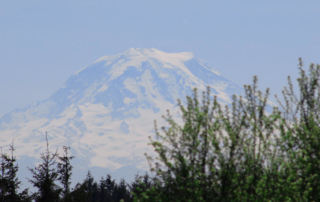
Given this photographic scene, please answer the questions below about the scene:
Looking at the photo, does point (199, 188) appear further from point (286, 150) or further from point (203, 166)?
point (286, 150)

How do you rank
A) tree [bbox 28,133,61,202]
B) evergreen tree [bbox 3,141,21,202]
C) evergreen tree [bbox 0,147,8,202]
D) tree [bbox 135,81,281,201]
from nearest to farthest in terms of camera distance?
tree [bbox 135,81,281,201] → evergreen tree [bbox 0,147,8,202] → tree [bbox 28,133,61,202] → evergreen tree [bbox 3,141,21,202]

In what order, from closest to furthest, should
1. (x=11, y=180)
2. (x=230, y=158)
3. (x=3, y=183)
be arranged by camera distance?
(x=230, y=158)
(x=3, y=183)
(x=11, y=180)

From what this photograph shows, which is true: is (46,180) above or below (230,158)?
above

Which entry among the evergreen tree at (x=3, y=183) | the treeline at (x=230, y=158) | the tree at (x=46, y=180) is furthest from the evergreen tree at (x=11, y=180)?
the treeline at (x=230, y=158)

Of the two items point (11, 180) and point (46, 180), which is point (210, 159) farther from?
point (11, 180)

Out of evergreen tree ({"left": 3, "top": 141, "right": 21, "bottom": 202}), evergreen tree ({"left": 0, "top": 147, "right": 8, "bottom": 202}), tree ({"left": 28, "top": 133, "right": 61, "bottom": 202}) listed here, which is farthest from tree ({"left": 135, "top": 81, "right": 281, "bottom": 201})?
evergreen tree ({"left": 3, "top": 141, "right": 21, "bottom": 202})

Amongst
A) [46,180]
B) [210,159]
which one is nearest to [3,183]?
[46,180]

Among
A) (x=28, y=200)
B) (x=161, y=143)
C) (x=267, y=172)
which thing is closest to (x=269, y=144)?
(x=267, y=172)

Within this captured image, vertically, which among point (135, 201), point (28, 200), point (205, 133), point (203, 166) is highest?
point (28, 200)

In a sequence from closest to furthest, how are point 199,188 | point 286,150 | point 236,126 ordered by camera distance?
1. point 199,188
2. point 236,126
3. point 286,150

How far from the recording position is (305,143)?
15484mm

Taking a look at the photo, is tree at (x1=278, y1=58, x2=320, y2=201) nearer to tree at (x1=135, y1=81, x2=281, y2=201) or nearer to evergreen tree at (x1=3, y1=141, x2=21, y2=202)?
tree at (x1=135, y1=81, x2=281, y2=201)

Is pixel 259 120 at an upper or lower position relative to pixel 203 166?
upper

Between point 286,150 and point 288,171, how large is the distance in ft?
3.67
